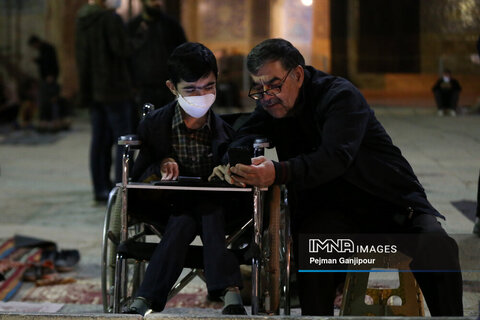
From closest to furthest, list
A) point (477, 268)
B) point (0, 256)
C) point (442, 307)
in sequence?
point (442, 307)
point (477, 268)
point (0, 256)

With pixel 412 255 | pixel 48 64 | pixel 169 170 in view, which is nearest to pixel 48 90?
pixel 48 64

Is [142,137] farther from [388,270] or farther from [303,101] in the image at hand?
[388,270]

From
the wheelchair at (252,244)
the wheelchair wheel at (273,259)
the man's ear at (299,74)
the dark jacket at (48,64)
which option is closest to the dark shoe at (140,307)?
the wheelchair at (252,244)

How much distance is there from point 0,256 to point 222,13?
4348 mm

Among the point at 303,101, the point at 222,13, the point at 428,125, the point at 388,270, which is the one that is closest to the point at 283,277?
the point at 388,270

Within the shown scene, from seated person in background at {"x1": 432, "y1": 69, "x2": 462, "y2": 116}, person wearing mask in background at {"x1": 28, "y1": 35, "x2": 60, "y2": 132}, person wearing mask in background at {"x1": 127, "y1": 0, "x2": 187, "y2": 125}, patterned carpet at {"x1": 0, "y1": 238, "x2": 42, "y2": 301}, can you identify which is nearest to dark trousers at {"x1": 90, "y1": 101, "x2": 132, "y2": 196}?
person wearing mask in background at {"x1": 127, "y1": 0, "x2": 187, "y2": 125}

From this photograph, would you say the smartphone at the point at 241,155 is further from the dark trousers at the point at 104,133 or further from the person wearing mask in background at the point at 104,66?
the dark trousers at the point at 104,133

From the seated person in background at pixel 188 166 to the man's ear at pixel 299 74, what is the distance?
335 mm

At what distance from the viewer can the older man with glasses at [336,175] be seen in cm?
325

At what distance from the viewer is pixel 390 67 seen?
4422mm

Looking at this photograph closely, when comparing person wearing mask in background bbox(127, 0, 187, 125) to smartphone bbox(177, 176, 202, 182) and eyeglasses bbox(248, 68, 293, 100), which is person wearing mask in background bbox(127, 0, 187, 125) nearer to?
smartphone bbox(177, 176, 202, 182)

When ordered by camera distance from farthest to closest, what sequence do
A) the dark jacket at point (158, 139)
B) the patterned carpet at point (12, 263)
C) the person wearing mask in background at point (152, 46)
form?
the person wearing mask in background at point (152, 46) → the patterned carpet at point (12, 263) → the dark jacket at point (158, 139)

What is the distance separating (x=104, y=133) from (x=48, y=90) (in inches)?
223

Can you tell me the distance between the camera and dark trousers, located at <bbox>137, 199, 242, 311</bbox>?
329 centimetres
